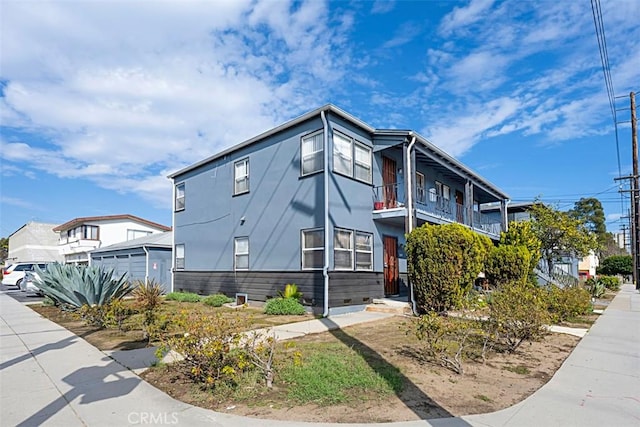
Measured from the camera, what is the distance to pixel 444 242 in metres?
10.7

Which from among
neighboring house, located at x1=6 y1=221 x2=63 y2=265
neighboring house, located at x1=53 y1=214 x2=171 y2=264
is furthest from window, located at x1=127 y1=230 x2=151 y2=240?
neighboring house, located at x1=6 y1=221 x2=63 y2=265

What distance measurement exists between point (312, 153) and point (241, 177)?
166 inches

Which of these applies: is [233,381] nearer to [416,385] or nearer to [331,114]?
[416,385]

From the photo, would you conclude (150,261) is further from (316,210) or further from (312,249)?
(316,210)

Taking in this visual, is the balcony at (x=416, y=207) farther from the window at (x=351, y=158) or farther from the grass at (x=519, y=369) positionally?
the grass at (x=519, y=369)

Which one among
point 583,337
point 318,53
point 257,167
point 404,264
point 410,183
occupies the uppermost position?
point 318,53

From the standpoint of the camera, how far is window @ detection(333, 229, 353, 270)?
12.1 metres

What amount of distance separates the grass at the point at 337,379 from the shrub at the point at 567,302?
6.60 m

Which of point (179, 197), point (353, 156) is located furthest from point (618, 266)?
point (179, 197)

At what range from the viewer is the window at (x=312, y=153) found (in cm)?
1234

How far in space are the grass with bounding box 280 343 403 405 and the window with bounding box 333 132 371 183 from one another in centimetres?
742

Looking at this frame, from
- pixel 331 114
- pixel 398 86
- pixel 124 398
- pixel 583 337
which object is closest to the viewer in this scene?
pixel 124 398

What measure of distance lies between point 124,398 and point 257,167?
36.4ft

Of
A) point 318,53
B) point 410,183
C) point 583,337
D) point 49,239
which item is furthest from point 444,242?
point 49,239
